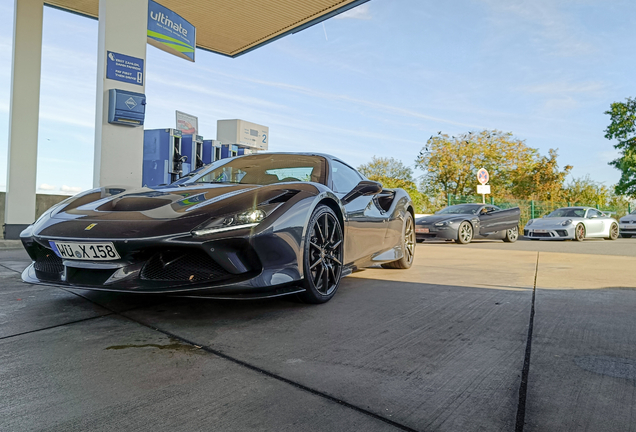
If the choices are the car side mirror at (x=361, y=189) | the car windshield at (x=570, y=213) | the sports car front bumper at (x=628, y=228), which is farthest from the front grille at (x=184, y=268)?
the sports car front bumper at (x=628, y=228)

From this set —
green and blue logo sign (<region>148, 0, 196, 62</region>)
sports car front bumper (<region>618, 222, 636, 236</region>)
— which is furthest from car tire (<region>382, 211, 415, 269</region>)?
sports car front bumper (<region>618, 222, 636, 236</region>)

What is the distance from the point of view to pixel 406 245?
5.13m

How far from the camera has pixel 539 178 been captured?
27.2 metres

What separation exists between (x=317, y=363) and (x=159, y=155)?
320 inches

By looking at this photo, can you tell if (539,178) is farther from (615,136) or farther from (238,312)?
(238,312)

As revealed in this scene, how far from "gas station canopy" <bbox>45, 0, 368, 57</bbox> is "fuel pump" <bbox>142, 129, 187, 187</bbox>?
2930 mm

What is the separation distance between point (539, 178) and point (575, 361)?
27876mm

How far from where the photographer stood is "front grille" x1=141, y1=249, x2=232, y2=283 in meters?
2.49

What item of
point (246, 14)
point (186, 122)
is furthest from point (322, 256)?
point (186, 122)

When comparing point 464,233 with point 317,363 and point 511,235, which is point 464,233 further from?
point 317,363

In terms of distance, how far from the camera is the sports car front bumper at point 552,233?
13.5 metres

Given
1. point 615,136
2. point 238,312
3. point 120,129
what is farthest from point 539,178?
point 238,312

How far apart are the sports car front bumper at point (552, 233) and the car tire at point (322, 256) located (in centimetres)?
1217

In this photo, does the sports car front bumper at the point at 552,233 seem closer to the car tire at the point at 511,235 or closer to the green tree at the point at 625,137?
the car tire at the point at 511,235
